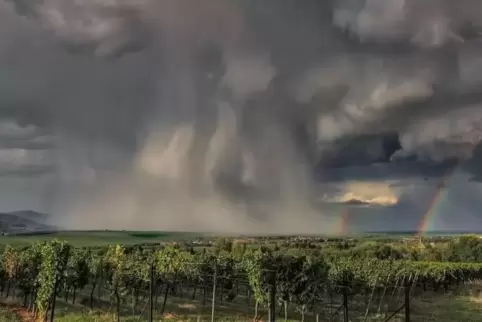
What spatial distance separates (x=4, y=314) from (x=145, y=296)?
59.7ft

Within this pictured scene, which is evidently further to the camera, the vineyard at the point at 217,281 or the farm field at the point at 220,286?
the farm field at the point at 220,286

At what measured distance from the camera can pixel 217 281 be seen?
4678cm

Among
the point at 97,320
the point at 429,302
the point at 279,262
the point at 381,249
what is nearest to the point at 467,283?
the point at 429,302

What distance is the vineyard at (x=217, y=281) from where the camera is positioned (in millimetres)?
27745

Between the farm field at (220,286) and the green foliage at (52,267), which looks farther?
the farm field at (220,286)

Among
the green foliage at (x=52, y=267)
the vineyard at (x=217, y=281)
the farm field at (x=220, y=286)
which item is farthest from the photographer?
the farm field at (x=220, y=286)

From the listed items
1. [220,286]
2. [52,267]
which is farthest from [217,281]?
[52,267]

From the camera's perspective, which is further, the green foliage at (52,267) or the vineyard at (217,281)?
the vineyard at (217,281)

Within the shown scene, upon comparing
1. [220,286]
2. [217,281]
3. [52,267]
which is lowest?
[220,286]

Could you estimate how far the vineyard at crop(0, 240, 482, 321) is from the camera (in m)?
27.7

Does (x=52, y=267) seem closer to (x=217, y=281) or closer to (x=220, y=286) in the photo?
(x=217, y=281)

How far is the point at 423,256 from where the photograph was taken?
3890 inches

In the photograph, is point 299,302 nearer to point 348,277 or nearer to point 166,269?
point 348,277

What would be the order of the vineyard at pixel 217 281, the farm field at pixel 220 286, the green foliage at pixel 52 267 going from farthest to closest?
the farm field at pixel 220 286, the vineyard at pixel 217 281, the green foliage at pixel 52 267
